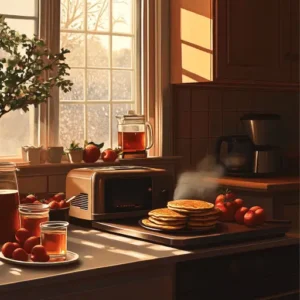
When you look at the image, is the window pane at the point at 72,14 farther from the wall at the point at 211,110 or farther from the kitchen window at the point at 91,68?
the wall at the point at 211,110

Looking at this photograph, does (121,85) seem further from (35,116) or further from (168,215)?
(168,215)

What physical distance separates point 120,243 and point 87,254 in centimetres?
22

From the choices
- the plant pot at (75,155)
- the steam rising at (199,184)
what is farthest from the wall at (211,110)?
the plant pot at (75,155)

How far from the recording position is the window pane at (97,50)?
138 inches

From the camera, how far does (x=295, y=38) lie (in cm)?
383

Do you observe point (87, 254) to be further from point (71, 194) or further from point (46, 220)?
point (71, 194)

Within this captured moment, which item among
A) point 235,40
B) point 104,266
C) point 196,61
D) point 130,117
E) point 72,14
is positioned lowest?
point 104,266

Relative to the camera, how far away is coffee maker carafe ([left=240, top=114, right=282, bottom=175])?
12.3 feet

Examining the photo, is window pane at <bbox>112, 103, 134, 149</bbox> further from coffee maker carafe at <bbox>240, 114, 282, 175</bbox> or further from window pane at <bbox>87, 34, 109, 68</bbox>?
coffee maker carafe at <bbox>240, 114, 282, 175</bbox>

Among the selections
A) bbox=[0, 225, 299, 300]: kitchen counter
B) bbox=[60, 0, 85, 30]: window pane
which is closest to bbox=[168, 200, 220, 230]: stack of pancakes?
bbox=[0, 225, 299, 300]: kitchen counter

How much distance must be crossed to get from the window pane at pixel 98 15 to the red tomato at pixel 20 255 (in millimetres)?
1548

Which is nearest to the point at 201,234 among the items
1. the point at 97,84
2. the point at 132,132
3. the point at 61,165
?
the point at 61,165

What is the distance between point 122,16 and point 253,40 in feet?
2.15

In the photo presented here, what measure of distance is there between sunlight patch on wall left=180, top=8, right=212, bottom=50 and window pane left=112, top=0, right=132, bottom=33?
0.86ft
